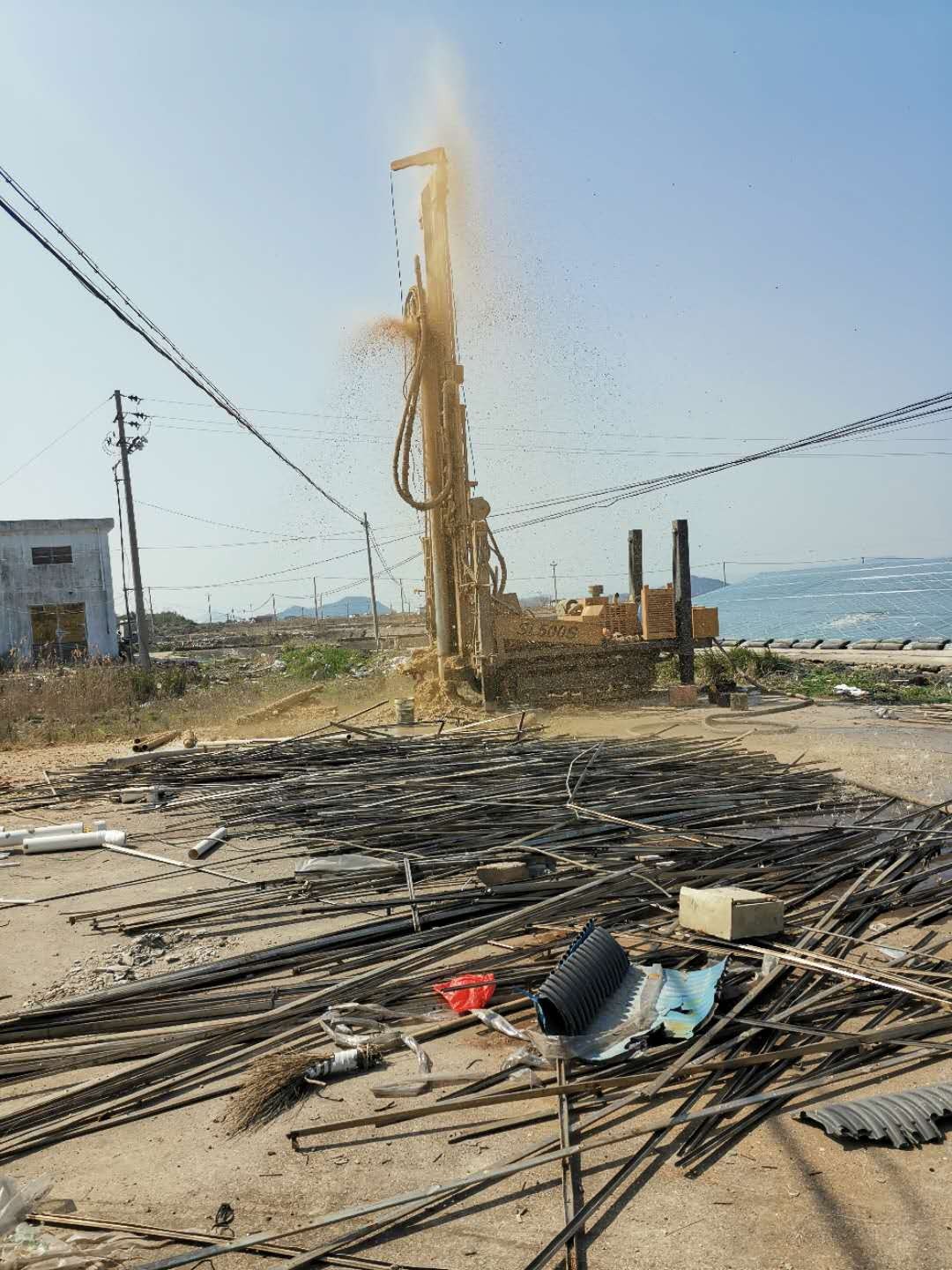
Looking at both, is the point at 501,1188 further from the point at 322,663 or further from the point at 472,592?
the point at 322,663

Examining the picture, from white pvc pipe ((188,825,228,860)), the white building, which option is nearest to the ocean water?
the white building

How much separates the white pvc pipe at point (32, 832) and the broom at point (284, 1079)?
229 inches

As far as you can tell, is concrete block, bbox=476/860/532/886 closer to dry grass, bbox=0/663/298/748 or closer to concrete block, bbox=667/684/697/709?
concrete block, bbox=667/684/697/709

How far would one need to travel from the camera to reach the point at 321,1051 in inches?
173

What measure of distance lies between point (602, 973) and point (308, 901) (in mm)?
2841

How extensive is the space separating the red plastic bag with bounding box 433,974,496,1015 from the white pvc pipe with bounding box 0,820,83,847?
568cm

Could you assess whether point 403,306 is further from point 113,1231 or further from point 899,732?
point 113,1231

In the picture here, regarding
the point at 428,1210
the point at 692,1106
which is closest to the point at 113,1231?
the point at 428,1210

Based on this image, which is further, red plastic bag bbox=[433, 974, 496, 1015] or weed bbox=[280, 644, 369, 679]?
weed bbox=[280, 644, 369, 679]

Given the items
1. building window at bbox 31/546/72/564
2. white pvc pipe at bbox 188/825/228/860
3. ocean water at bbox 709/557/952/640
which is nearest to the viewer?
white pvc pipe at bbox 188/825/228/860

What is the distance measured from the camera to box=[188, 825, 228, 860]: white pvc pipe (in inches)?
325

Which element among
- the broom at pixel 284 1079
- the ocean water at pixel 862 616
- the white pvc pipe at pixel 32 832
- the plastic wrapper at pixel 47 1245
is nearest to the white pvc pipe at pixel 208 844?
the white pvc pipe at pixel 32 832

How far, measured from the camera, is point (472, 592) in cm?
1720

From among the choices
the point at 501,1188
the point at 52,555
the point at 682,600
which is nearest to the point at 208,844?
the point at 501,1188
